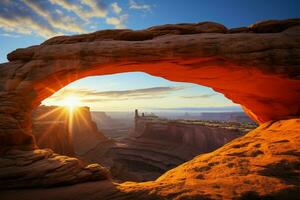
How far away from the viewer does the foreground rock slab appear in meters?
8.04

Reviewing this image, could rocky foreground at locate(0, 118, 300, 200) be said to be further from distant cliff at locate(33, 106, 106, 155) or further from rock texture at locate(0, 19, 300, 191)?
distant cliff at locate(33, 106, 106, 155)

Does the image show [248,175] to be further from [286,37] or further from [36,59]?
[36,59]

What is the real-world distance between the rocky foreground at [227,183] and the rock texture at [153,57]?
3.83 metres

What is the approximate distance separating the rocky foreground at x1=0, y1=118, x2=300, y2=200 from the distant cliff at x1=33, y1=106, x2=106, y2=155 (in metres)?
19.8

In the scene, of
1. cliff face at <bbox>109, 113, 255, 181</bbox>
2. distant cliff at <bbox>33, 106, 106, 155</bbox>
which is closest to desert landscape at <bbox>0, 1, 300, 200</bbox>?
distant cliff at <bbox>33, 106, 106, 155</bbox>

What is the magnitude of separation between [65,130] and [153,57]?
23864 millimetres

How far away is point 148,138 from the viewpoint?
55.9 m

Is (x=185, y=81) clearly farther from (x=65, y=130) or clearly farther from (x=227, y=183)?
(x=65, y=130)

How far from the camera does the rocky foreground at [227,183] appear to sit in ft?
19.3

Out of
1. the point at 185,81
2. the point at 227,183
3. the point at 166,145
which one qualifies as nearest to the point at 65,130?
the point at 185,81

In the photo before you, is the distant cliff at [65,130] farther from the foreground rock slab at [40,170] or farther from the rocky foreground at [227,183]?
the rocky foreground at [227,183]

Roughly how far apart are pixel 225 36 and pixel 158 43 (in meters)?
3.56

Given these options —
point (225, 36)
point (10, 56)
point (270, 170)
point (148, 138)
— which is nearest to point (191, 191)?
point (270, 170)

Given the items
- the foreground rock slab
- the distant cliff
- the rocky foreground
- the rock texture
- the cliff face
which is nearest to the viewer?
the rocky foreground
